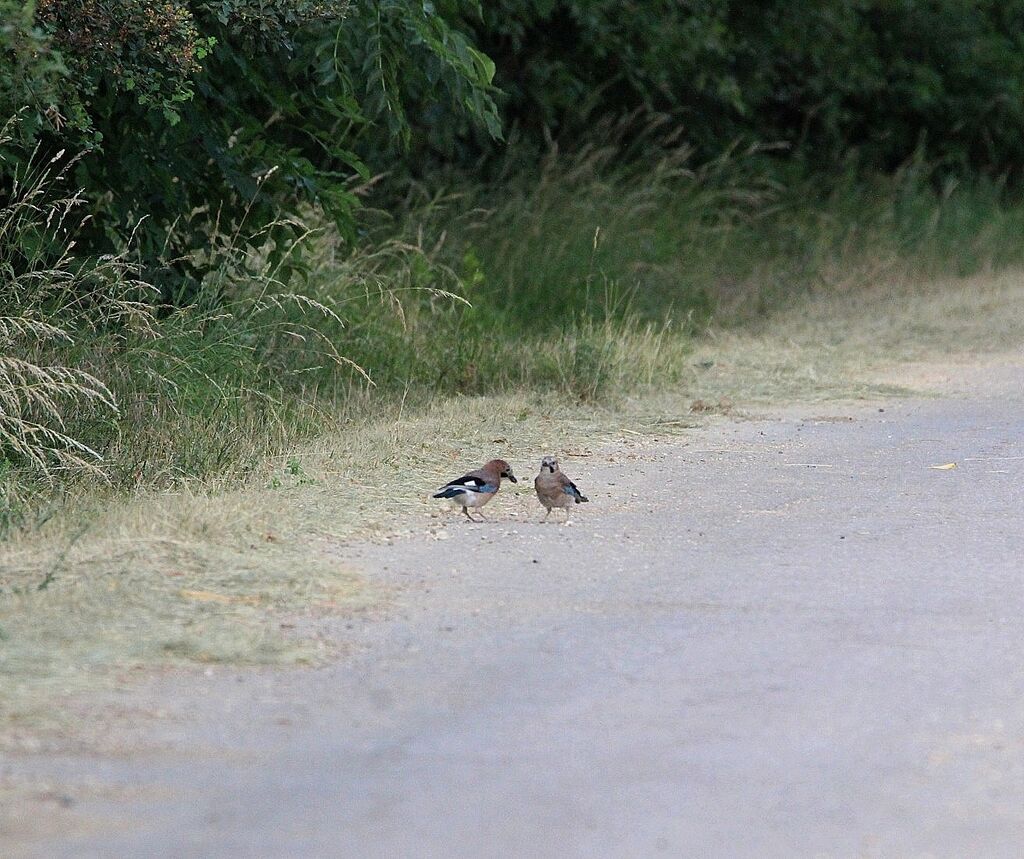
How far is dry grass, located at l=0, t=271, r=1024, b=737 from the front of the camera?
4863mm

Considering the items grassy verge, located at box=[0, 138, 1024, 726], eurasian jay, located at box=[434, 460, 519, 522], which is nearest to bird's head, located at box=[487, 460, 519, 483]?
eurasian jay, located at box=[434, 460, 519, 522]

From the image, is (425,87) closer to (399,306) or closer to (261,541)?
(399,306)

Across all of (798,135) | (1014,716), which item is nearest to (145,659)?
(1014,716)

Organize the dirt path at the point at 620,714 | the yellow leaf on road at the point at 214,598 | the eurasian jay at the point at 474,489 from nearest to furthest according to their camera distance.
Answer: the dirt path at the point at 620,714, the yellow leaf on road at the point at 214,598, the eurasian jay at the point at 474,489

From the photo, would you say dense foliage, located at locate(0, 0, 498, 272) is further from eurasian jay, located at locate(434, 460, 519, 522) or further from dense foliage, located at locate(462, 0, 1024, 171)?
dense foliage, located at locate(462, 0, 1024, 171)

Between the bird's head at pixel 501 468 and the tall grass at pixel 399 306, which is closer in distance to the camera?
the bird's head at pixel 501 468

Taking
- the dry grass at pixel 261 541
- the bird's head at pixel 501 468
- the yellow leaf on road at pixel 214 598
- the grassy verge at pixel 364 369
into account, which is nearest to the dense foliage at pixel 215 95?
the grassy verge at pixel 364 369

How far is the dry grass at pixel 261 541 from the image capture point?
4.86 meters

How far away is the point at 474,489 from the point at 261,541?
1009 millimetres

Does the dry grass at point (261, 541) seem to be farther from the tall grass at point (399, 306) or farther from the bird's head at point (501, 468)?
the tall grass at point (399, 306)

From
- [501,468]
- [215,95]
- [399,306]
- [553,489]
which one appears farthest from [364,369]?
[553,489]

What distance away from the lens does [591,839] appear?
11.9ft

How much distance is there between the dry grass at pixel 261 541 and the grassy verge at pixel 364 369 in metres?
0.01

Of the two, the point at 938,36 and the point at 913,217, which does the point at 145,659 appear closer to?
the point at 913,217
